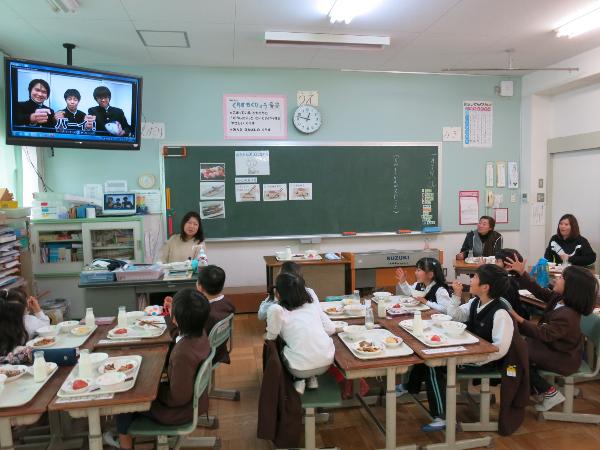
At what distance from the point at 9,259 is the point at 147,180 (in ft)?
5.55

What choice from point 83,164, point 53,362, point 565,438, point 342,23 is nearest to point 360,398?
point 565,438

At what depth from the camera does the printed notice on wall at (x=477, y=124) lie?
5609 mm

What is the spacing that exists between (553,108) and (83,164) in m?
5.96

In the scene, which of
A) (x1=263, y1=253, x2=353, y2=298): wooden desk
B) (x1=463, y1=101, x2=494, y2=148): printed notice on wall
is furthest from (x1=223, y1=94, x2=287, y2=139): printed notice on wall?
(x1=463, y1=101, x2=494, y2=148): printed notice on wall

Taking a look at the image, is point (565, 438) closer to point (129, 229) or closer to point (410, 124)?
point (410, 124)

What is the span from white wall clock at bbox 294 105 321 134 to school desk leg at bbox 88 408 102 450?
159 inches

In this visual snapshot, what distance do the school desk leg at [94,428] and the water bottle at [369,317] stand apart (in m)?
1.51

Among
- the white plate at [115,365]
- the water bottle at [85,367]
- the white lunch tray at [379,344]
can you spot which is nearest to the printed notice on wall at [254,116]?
the white lunch tray at [379,344]

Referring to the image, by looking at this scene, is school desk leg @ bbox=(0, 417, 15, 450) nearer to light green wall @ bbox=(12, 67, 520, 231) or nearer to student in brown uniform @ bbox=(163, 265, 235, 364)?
student in brown uniform @ bbox=(163, 265, 235, 364)

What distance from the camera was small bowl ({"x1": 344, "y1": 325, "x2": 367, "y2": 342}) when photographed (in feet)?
8.00

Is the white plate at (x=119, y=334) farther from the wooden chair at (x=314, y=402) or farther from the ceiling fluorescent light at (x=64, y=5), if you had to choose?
the ceiling fluorescent light at (x=64, y=5)

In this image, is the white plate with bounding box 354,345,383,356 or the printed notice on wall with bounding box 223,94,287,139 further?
the printed notice on wall with bounding box 223,94,287,139

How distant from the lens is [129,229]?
477cm

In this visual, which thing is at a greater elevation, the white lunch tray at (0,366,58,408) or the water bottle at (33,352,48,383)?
the water bottle at (33,352,48,383)
